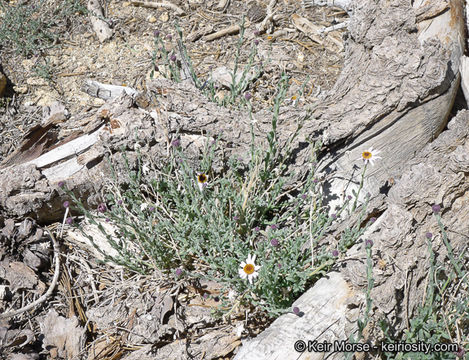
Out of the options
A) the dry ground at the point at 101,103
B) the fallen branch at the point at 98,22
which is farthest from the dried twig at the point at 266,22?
the fallen branch at the point at 98,22

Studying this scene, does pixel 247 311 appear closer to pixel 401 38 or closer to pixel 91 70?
pixel 401 38

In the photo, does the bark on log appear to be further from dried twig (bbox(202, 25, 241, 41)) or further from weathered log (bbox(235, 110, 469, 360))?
dried twig (bbox(202, 25, 241, 41))

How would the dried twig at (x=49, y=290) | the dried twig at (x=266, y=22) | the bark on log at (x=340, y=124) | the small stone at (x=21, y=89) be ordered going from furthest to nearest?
the dried twig at (x=266, y=22)
the small stone at (x=21, y=89)
the bark on log at (x=340, y=124)
the dried twig at (x=49, y=290)

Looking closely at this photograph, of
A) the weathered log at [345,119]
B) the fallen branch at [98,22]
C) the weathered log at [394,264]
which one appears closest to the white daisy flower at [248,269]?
the weathered log at [394,264]

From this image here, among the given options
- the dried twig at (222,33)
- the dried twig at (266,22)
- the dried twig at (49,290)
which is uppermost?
the dried twig at (222,33)

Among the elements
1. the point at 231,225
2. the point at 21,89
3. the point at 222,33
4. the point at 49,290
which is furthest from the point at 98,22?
the point at 231,225

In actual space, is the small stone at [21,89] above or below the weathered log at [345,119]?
above

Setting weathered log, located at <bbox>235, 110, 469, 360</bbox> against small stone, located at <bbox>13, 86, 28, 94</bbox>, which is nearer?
weathered log, located at <bbox>235, 110, 469, 360</bbox>

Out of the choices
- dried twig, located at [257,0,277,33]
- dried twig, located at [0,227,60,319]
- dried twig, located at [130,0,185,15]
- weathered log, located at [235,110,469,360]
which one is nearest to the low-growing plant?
weathered log, located at [235,110,469,360]

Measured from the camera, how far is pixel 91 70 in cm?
453

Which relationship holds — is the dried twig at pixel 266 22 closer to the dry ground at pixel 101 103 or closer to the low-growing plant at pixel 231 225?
the dry ground at pixel 101 103

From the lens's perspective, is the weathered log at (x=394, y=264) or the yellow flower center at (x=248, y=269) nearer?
the weathered log at (x=394, y=264)

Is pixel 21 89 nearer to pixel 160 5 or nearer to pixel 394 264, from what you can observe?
pixel 160 5

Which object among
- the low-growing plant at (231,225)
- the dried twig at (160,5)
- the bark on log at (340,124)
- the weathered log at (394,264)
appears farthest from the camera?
the dried twig at (160,5)
